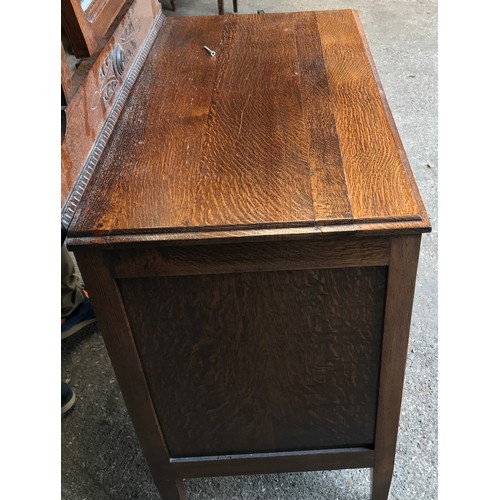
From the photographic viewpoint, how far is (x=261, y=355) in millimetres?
835

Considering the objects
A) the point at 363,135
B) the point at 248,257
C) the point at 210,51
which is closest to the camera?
the point at 248,257

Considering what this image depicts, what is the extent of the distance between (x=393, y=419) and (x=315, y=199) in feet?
1.37

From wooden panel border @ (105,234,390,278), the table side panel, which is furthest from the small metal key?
wooden panel border @ (105,234,390,278)

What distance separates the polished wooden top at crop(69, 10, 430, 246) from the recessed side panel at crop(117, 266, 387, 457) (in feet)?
0.29

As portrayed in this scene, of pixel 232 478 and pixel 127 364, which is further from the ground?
pixel 127 364

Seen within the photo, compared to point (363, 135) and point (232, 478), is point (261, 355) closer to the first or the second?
point (363, 135)

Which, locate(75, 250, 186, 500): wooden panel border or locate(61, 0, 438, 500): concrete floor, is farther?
locate(61, 0, 438, 500): concrete floor

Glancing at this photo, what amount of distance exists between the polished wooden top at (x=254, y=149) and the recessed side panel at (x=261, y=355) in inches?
3.5

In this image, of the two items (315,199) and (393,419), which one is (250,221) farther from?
(393,419)

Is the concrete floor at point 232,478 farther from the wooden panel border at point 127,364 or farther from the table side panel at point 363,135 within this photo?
the table side panel at point 363,135

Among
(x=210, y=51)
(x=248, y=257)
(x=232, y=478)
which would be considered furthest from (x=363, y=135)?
(x=232, y=478)

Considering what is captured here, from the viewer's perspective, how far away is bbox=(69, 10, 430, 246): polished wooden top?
0.69 meters

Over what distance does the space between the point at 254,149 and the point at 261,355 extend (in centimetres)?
30

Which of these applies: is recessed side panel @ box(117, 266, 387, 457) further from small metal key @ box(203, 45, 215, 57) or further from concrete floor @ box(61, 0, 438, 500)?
small metal key @ box(203, 45, 215, 57)
